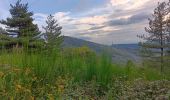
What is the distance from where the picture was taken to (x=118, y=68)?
10219mm

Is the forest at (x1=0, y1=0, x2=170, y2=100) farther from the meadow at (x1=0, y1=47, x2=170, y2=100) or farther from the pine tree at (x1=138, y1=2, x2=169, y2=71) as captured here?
the pine tree at (x1=138, y1=2, x2=169, y2=71)

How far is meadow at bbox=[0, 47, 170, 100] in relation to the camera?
21.9ft

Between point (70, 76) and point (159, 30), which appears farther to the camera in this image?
point (159, 30)

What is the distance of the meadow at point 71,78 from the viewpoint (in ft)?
21.9

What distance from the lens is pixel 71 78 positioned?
798 cm

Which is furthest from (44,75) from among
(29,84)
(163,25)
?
(163,25)

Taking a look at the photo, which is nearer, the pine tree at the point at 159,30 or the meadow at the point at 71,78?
the meadow at the point at 71,78

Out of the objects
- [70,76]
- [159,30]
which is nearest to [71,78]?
[70,76]

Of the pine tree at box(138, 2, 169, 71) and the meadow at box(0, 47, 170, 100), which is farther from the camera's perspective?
the pine tree at box(138, 2, 169, 71)

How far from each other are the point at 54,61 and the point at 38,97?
1962 mm

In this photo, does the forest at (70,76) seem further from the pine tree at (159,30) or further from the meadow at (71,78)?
the pine tree at (159,30)

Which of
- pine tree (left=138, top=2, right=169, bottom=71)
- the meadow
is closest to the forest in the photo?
the meadow

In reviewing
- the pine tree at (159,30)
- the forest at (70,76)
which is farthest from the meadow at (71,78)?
the pine tree at (159,30)

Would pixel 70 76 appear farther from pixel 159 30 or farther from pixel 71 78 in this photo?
pixel 159 30
